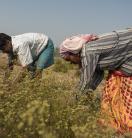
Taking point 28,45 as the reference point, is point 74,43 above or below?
above

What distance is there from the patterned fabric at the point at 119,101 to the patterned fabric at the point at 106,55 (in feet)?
0.73

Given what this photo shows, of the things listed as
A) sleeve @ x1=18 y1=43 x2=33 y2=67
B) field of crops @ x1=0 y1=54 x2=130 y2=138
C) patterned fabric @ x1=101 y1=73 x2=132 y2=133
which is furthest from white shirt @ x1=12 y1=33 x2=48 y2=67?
field of crops @ x1=0 y1=54 x2=130 y2=138

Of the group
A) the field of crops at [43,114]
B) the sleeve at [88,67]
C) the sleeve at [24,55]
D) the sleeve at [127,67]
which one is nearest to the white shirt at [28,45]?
the sleeve at [24,55]

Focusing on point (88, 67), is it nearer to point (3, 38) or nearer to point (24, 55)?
point (24, 55)

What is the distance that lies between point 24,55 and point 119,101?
6.10ft

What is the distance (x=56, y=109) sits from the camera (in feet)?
16.8

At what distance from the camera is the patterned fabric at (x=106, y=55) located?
268 inches

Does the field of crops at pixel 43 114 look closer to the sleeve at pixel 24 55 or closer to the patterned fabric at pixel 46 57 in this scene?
the sleeve at pixel 24 55

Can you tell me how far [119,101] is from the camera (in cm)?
754

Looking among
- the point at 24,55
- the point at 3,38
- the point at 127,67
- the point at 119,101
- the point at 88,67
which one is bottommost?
the point at 119,101

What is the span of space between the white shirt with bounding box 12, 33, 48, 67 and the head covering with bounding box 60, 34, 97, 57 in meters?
1.58

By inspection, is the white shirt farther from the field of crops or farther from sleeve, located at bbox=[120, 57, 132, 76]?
the field of crops

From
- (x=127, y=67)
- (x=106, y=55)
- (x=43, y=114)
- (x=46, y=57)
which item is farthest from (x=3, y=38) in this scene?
(x=43, y=114)

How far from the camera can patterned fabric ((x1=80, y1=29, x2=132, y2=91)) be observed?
6.81 m
